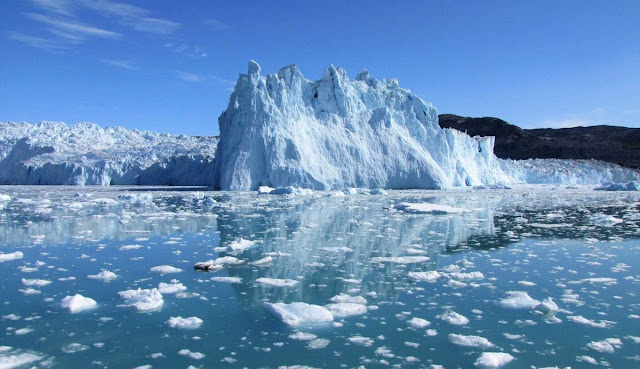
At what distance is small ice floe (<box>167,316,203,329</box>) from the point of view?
3.65 m

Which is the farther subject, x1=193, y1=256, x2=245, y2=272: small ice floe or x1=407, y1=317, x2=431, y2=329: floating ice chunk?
x1=193, y1=256, x2=245, y2=272: small ice floe

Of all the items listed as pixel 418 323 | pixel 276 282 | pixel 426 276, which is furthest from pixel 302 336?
pixel 426 276

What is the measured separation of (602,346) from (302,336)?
2056 mm

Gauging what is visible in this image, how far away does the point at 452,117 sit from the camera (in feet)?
344

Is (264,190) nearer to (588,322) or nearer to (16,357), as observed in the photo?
(588,322)

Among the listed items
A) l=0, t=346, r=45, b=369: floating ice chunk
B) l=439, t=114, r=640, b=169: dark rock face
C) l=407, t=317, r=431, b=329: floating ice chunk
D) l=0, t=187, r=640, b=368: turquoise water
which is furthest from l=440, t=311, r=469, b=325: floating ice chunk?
l=439, t=114, r=640, b=169: dark rock face

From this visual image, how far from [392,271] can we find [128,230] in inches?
212

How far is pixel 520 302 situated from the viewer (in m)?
4.22

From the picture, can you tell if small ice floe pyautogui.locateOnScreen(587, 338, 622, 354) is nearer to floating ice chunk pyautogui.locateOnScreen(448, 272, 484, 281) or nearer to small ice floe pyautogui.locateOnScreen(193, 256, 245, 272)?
floating ice chunk pyautogui.locateOnScreen(448, 272, 484, 281)

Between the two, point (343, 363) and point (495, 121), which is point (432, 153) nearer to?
point (343, 363)

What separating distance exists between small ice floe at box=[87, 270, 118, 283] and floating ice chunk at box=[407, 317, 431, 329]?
10.5ft

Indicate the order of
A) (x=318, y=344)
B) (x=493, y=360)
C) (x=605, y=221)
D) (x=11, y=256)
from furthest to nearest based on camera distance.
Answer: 1. (x=605, y=221)
2. (x=11, y=256)
3. (x=318, y=344)
4. (x=493, y=360)

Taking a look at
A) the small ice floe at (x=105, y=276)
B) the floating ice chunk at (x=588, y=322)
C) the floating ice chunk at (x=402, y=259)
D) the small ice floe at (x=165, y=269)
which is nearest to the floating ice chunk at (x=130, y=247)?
the small ice floe at (x=165, y=269)

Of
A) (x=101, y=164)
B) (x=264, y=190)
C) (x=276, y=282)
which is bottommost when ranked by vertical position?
(x=276, y=282)
